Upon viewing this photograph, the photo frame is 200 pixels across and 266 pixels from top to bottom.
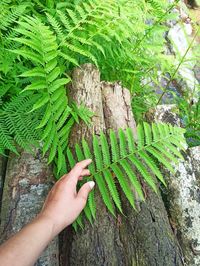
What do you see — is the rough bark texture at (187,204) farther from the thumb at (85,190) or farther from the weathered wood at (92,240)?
the thumb at (85,190)

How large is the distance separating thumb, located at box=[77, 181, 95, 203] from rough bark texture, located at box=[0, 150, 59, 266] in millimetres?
394

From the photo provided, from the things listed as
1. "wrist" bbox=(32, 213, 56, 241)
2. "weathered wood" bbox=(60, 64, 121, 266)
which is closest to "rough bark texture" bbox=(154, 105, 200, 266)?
"weathered wood" bbox=(60, 64, 121, 266)

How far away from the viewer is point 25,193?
2.49 metres

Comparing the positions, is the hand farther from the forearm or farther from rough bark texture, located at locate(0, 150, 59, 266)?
rough bark texture, located at locate(0, 150, 59, 266)

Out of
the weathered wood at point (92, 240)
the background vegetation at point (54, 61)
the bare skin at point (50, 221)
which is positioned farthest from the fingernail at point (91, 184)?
the background vegetation at point (54, 61)

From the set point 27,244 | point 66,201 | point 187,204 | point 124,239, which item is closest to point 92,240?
point 124,239

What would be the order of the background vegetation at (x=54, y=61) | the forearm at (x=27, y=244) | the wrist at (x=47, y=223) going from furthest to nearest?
the background vegetation at (x=54, y=61) < the wrist at (x=47, y=223) < the forearm at (x=27, y=244)

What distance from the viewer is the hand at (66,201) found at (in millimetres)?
1986

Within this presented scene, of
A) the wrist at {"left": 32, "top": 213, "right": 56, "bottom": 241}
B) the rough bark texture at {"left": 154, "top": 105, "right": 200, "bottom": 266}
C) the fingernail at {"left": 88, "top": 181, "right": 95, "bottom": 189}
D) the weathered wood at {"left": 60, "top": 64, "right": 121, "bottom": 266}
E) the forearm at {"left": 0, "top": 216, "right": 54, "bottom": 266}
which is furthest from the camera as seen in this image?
the rough bark texture at {"left": 154, "top": 105, "right": 200, "bottom": 266}

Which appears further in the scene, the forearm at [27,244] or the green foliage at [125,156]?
the green foliage at [125,156]

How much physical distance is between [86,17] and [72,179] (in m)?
1.65

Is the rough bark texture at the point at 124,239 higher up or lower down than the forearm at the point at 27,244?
lower down

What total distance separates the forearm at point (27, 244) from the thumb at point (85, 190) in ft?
1.11

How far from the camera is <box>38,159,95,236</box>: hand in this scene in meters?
1.99
